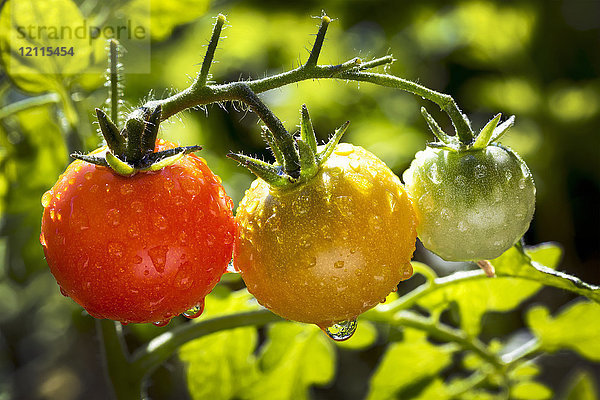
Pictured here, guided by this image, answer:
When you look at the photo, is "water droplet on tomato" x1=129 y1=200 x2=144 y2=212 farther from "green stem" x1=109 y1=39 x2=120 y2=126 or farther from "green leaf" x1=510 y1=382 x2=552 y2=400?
"green leaf" x1=510 y1=382 x2=552 y2=400

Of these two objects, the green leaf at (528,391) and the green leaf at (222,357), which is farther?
the green leaf at (528,391)

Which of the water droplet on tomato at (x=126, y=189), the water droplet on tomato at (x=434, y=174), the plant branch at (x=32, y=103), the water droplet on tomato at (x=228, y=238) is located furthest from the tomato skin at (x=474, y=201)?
the plant branch at (x=32, y=103)

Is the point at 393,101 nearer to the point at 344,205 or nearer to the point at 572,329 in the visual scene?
the point at 572,329

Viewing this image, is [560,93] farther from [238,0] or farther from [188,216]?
[188,216]

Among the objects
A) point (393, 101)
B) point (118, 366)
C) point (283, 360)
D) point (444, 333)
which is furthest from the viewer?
point (393, 101)

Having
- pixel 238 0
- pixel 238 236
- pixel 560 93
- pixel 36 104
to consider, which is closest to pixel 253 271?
pixel 238 236

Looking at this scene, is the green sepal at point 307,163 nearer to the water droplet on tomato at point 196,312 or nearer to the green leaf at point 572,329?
the water droplet on tomato at point 196,312

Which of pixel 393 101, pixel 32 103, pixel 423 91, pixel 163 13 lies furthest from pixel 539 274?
pixel 393 101
